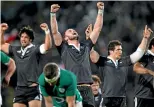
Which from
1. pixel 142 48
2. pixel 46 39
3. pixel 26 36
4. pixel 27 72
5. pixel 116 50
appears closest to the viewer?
pixel 46 39

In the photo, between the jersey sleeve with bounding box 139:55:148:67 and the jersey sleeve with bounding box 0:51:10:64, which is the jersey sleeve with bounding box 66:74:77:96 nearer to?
the jersey sleeve with bounding box 0:51:10:64

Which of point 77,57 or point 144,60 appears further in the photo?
point 144,60

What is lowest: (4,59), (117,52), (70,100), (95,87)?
(95,87)

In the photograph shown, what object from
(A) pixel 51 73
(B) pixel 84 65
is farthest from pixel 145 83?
(A) pixel 51 73

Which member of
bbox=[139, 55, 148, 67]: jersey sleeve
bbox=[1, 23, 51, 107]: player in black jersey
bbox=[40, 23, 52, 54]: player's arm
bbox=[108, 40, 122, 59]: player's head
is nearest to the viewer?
bbox=[40, 23, 52, 54]: player's arm

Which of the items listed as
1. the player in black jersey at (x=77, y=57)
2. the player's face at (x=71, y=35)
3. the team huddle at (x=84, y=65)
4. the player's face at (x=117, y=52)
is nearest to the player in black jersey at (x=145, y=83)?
the team huddle at (x=84, y=65)

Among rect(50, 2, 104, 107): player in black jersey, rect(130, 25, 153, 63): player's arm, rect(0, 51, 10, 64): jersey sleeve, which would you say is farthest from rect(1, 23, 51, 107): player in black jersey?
rect(130, 25, 153, 63): player's arm

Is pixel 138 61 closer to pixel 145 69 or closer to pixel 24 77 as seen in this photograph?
pixel 145 69

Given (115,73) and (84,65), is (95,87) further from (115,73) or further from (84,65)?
(84,65)

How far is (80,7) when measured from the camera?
18312 mm

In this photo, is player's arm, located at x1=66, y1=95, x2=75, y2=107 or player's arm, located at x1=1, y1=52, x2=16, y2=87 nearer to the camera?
player's arm, located at x1=66, y1=95, x2=75, y2=107

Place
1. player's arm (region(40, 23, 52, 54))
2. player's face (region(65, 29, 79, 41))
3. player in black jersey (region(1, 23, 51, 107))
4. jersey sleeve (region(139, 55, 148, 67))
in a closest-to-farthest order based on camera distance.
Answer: player's face (region(65, 29, 79, 41))
player's arm (region(40, 23, 52, 54))
player in black jersey (region(1, 23, 51, 107))
jersey sleeve (region(139, 55, 148, 67))

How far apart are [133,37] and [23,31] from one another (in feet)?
21.6

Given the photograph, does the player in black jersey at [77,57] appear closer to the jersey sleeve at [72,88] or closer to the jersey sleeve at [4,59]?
the jersey sleeve at [4,59]
